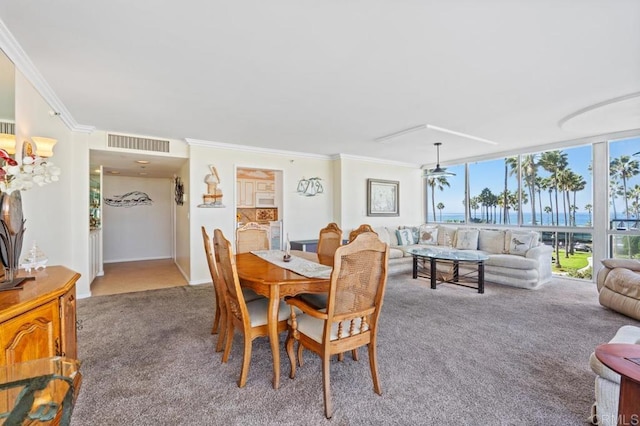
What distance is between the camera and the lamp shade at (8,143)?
1974mm

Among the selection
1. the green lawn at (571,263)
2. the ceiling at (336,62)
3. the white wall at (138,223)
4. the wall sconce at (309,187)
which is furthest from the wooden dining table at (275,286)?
the white wall at (138,223)

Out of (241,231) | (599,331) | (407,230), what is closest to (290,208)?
(241,231)

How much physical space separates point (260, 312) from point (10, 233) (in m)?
1.66

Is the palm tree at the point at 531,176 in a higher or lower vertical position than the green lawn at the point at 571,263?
higher

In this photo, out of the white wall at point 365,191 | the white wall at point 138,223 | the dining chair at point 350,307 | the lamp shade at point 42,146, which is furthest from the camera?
the white wall at point 138,223

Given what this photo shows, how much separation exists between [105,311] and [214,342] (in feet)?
6.02

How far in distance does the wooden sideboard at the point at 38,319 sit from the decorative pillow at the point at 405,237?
18.3 feet

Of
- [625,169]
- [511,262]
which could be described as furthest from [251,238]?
[625,169]

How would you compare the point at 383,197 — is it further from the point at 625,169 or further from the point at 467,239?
the point at 625,169

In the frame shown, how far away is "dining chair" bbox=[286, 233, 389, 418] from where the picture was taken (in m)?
1.71

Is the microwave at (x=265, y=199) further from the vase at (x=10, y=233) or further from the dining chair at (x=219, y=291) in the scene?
the vase at (x=10, y=233)

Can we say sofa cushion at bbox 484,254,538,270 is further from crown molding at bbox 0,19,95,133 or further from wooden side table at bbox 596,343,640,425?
crown molding at bbox 0,19,95,133

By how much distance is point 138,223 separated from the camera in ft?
24.7

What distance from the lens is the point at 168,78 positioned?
265 cm
